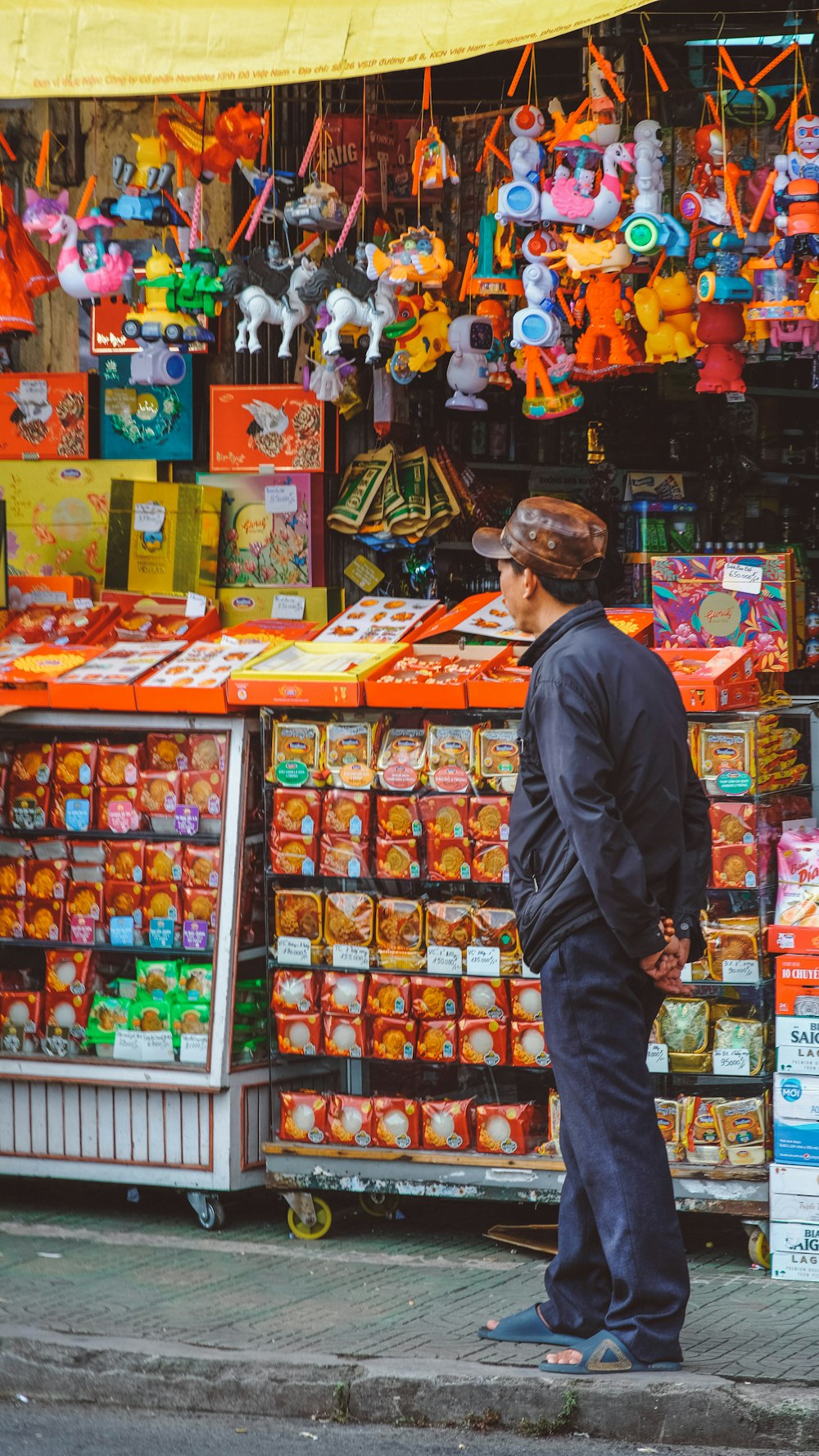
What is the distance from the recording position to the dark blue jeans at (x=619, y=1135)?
4.10m

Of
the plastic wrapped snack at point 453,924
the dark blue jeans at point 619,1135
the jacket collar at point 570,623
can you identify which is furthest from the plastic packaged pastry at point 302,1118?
the jacket collar at point 570,623

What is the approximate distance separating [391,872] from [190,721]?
80 cm

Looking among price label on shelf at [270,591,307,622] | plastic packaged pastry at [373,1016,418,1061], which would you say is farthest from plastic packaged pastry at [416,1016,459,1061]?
price label on shelf at [270,591,307,622]

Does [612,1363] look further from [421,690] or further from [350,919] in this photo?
[421,690]

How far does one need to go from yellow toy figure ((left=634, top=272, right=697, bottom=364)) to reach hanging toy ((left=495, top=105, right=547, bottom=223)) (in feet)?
1.35

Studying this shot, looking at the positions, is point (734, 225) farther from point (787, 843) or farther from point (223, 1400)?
point (223, 1400)

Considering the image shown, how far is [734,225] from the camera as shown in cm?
511

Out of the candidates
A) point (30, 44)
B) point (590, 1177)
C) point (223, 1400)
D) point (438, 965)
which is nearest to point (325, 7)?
point (30, 44)

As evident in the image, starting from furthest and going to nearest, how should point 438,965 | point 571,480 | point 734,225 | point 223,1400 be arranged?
1. point 571,480
2. point 438,965
3. point 734,225
4. point 223,1400

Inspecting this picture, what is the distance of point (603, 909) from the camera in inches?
158

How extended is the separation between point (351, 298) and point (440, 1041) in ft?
7.55

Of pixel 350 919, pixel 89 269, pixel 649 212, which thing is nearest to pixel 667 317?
pixel 649 212

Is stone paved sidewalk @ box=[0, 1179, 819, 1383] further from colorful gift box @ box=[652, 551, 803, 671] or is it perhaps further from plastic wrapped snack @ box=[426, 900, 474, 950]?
colorful gift box @ box=[652, 551, 803, 671]

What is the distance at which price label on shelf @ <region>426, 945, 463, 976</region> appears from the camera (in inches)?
214
